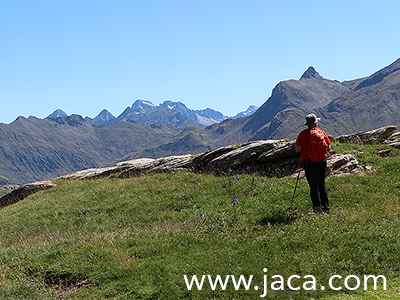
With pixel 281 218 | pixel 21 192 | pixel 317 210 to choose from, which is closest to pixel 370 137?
pixel 317 210

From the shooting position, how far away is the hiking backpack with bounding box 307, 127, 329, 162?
12664mm

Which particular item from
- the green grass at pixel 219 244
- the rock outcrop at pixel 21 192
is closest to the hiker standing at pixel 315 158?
the green grass at pixel 219 244

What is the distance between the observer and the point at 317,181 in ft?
42.4

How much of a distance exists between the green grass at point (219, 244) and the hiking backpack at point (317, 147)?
7.48ft

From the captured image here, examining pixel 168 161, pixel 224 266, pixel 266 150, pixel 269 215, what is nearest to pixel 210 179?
pixel 266 150

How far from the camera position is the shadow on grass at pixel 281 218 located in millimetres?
12163

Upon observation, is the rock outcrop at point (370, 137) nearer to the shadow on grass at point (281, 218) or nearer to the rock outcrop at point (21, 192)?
the shadow on grass at point (281, 218)

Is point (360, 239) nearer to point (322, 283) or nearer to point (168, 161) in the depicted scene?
point (322, 283)

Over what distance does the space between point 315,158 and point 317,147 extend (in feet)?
1.51

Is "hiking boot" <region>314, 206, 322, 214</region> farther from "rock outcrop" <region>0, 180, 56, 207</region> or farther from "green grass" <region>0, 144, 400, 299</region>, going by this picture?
"rock outcrop" <region>0, 180, 56, 207</region>

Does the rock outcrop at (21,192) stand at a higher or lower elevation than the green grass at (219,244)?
higher

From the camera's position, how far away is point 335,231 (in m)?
10.7

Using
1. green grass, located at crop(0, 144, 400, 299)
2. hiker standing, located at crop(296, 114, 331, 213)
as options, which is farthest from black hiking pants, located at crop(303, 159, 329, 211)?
green grass, located at crop(0, 144, 400, 299)

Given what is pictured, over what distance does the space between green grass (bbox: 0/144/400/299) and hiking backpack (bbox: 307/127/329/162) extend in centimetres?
228
